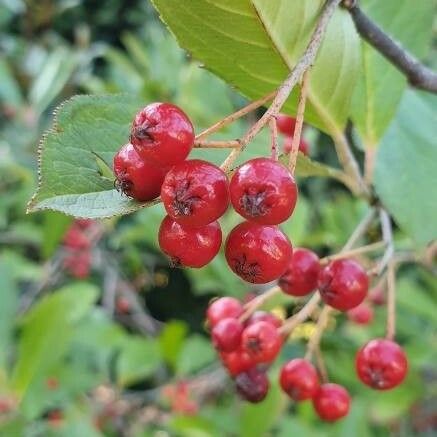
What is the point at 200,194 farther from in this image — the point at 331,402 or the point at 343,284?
the point at 331,402

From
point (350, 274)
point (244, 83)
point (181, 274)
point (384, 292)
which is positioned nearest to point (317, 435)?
point (384, 292)

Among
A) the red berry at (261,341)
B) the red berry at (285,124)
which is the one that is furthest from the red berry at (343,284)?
the red berry at (285,124)

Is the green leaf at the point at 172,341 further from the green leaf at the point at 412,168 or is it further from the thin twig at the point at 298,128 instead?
the thin twig at the point at 298,128

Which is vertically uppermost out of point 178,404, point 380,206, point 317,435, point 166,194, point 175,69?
point 166,194

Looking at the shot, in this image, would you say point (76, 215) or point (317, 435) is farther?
point (317, 435)

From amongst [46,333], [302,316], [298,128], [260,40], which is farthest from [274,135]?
[46,333]

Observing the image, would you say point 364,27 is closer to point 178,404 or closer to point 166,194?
point 166,194
